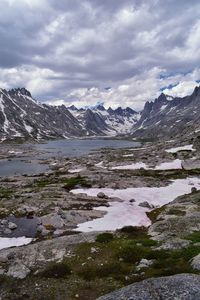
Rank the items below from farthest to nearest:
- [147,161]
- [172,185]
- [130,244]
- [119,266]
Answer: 1. [147,161]
2. [172,185]
3. [130,244]
4. [119,266]

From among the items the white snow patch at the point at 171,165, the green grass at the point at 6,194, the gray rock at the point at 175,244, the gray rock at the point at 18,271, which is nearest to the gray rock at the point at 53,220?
the gray rock at the point at 18,271

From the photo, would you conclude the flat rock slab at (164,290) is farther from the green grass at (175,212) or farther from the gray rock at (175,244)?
the green grass at (175,212)

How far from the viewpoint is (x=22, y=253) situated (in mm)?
34906

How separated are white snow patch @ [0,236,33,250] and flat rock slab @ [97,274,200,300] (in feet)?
66.7

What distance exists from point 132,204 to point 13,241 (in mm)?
22046

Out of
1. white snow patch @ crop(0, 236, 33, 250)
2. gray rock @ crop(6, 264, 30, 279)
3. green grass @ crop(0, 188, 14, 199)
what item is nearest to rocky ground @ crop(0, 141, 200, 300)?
gray rock @ crop(6, 264, 30, 279)

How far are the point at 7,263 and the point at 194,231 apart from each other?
740 inches

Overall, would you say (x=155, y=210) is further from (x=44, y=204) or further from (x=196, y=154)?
(x=196, y=154)

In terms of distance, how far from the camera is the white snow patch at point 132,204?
48656 millimetres

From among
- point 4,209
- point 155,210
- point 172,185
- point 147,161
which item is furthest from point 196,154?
point 4,209

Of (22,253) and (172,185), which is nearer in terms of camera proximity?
(22,253)

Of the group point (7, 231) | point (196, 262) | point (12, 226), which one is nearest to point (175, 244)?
point (196, 262)

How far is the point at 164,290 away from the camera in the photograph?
22.9 meters

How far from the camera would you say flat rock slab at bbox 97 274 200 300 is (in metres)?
22.2
